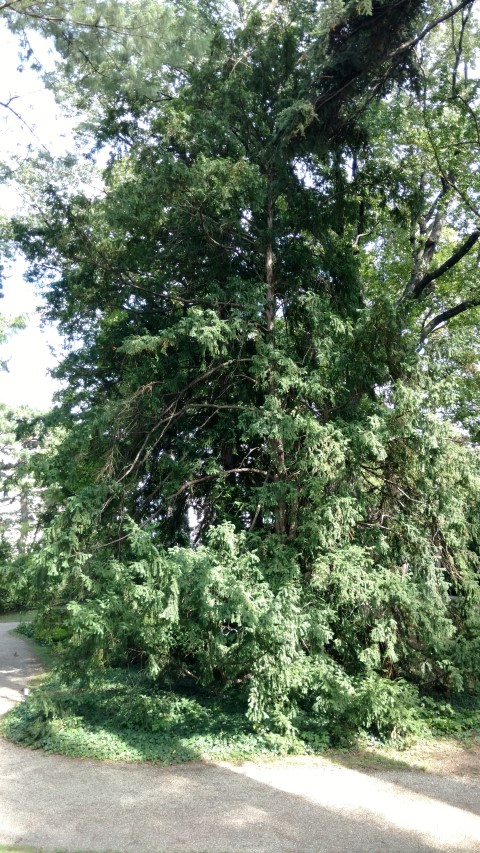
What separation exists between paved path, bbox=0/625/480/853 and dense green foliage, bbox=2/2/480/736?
87 centimetres

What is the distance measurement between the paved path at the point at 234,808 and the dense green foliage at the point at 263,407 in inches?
34.4

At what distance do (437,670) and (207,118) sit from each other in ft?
26.1

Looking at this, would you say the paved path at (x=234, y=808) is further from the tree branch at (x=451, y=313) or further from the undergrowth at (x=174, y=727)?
the tree branch at (x=451, y=313)

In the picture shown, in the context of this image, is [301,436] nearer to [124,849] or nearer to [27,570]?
[27,570]

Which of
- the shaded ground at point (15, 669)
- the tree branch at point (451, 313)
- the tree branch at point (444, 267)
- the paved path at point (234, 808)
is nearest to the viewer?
the paved path at point (234, 808)

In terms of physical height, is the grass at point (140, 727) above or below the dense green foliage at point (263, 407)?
below

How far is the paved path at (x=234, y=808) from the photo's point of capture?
16.3ft

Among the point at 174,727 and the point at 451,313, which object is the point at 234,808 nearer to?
the point at 174,727

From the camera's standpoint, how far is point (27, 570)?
736 centimetres

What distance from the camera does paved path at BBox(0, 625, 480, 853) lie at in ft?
16.3

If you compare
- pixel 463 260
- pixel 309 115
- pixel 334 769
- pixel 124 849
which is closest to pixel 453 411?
pixel 463 260

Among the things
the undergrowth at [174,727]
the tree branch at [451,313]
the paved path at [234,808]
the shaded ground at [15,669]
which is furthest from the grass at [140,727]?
the tree branch at [451,313]

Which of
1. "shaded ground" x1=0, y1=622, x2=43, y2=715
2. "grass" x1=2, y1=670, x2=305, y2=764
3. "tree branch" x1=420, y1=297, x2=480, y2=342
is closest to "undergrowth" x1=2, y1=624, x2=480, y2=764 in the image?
"grass" x1=2, y1=670, x2=305, y2=764

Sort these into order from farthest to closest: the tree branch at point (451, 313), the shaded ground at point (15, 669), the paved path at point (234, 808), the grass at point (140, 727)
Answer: the tree branch at point (451, 313)
the shaded ground at point (15, 669)
the grass at point (140, 727)
the paved path at point (234, 808)
